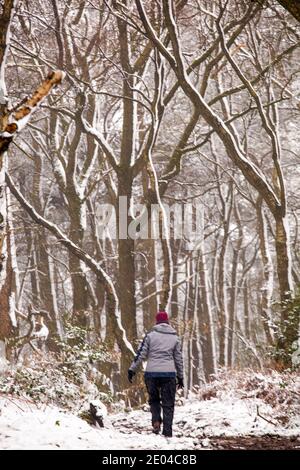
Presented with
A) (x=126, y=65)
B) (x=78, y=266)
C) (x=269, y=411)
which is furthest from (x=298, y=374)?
(x=126, y=65)

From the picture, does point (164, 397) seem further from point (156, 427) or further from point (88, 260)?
point (88, 260)

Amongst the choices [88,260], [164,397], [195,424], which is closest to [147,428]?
[195,424]

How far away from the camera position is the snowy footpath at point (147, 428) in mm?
6262

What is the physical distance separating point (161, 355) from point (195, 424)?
5.59ft

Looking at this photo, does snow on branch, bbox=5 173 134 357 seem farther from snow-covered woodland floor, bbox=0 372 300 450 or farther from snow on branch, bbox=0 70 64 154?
snow on branch, bbox=0 70 64 154

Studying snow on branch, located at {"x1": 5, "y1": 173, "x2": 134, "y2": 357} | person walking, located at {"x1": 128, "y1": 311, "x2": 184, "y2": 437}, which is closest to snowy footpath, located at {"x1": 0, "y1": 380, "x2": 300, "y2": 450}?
person walking, located at {"x1": 128, "y1": 311, "x2": 184, "y2": 437}

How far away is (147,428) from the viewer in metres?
8.54

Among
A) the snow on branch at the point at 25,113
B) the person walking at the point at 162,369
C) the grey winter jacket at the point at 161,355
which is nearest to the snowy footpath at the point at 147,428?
the person walking at the point at 162,369

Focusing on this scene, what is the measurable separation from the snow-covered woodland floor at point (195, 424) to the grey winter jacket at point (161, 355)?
83cm

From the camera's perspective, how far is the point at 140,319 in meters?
31.6

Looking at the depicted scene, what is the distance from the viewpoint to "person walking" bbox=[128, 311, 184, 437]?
7.34 metres

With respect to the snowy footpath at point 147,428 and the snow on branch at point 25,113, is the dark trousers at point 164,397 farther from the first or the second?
the snow on branch at point 25,113

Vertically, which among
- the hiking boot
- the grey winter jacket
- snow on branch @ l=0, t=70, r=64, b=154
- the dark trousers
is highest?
snow on branch @ l=0, t=70, r=64, b=154

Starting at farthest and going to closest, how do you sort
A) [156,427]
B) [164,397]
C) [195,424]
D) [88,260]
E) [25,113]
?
[88,260]
[195,424]
[156,427]
[164,397]
[25,113]
